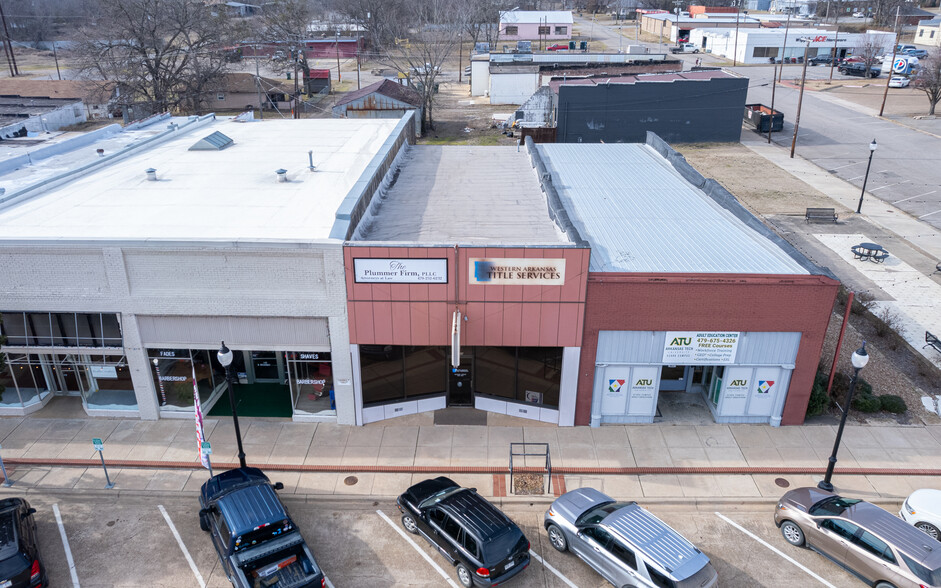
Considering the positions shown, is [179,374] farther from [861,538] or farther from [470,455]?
[861,538]

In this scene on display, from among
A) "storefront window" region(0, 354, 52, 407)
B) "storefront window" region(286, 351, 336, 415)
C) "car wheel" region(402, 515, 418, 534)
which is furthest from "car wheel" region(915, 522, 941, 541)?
"storefront window" region(0, 354, 52, 407)

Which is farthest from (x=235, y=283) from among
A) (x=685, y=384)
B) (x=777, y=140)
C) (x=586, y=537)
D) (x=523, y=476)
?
(x=777, y=140)

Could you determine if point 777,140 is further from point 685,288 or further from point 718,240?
point 685,288

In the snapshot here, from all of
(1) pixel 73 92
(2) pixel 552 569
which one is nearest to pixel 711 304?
(2) pixel 552 569

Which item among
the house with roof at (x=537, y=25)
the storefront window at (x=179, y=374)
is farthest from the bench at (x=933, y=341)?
the house with roof at (x=537, y=25)

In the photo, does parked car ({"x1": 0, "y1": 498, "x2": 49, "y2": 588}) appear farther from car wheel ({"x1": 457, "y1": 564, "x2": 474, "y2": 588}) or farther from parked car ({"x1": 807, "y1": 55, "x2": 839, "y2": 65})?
parked car ({"x1": 807, "y1": 55, "x2": 839, "y2": 65})
